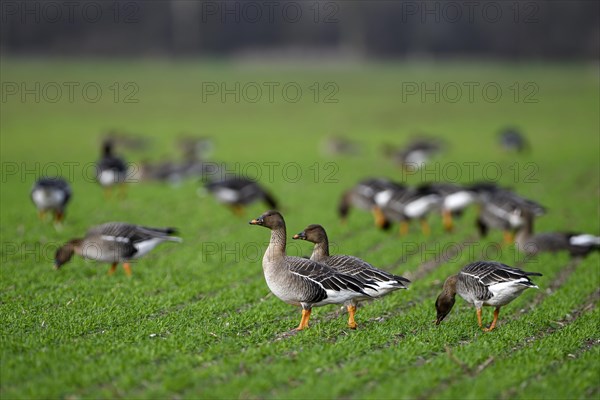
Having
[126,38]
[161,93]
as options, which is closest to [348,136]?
[161,93]

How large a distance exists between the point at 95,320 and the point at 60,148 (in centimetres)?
2176

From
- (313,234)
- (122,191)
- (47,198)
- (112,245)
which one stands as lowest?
(122,191)

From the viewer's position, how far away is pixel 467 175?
76.2ft

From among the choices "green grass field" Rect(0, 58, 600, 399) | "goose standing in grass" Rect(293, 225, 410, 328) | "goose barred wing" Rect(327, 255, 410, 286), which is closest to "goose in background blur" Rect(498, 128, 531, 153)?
"green grass field" Rect(0, 58, 600, 399)

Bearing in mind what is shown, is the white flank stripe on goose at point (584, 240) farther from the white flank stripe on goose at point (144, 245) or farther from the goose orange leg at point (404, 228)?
the white flank stripe on goose at point (144, 245)

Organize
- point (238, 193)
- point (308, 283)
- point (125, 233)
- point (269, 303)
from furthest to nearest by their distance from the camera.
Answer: point (238, 193) < point (125, 233) < point (269, 303) < point (308, 283)

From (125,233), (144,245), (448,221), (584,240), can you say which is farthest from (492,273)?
(448,221)

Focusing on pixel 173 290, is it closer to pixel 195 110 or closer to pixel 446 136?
pixel 446 136

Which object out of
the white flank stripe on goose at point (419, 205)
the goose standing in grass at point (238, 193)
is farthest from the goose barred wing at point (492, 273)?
the goose standing in grass at point (238, 193)

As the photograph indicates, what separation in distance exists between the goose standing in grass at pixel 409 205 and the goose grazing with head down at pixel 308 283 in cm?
642

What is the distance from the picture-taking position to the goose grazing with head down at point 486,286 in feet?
28.1

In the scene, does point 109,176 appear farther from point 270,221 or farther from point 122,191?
point 270,221

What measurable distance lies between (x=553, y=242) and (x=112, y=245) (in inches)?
329

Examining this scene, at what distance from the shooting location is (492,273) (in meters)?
8.77
